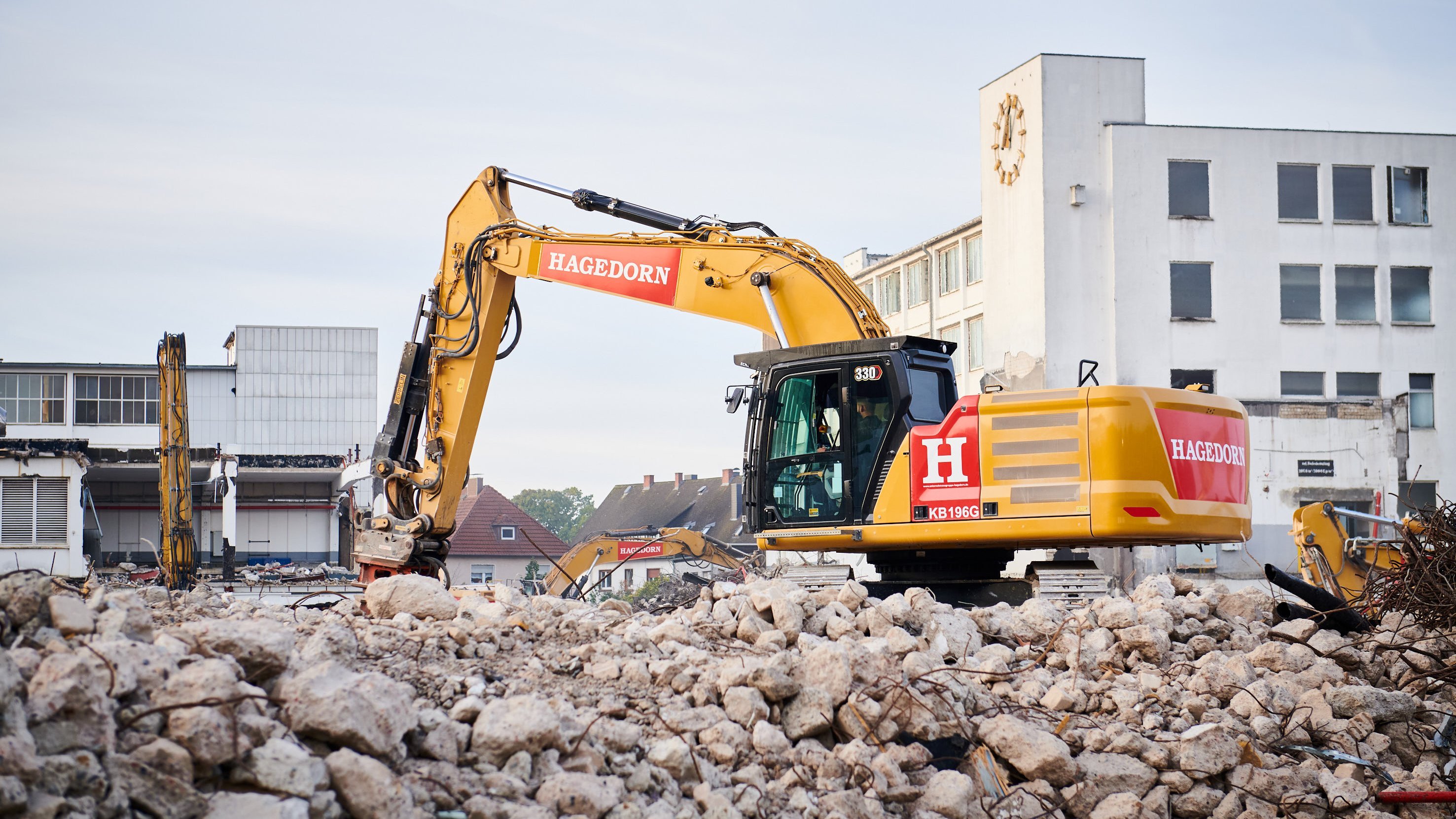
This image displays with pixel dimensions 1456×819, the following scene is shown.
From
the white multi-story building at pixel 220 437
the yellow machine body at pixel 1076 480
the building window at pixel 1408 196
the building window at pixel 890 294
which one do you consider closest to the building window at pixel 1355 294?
the building window at pixel 1408 196

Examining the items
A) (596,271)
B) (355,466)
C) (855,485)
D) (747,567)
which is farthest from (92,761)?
(355,466)

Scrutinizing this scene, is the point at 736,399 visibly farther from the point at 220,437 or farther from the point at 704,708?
the point at 220,437

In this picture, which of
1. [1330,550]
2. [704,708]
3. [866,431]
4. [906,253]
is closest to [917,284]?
[906,253]

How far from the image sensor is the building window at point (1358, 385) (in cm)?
3572

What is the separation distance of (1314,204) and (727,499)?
28030 millimetres

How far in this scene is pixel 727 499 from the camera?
56.8 meters

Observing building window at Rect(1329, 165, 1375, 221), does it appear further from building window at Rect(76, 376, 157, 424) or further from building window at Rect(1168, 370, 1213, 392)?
building window at Rect(76, 376, 157, 424)

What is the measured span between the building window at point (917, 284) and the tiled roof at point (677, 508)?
1099 cm

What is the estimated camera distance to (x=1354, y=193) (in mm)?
36406

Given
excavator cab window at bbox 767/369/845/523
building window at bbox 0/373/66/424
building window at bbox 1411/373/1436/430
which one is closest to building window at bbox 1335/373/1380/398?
building window at bbox 1411/373/1436/430

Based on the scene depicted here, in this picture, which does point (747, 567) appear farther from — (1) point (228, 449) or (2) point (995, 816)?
(1) point (228, 449)

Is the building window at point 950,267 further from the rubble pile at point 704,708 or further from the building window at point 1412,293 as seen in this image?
the rubble pile at point 704,708

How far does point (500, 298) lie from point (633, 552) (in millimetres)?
9261

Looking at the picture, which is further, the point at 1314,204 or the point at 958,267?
the point at 958,267
